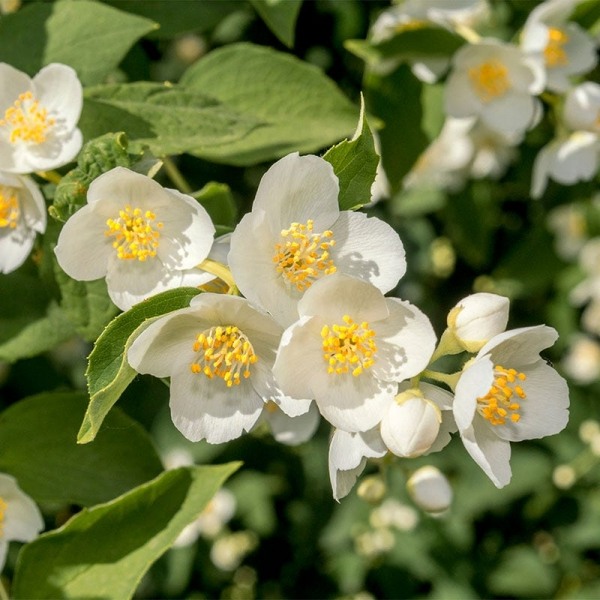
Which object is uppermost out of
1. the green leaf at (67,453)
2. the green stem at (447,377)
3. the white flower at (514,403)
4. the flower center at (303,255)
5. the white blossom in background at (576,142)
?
the flower center at (303,255)

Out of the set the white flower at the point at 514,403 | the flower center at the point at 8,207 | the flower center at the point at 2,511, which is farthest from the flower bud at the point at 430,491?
the flower center at the point at 8,207

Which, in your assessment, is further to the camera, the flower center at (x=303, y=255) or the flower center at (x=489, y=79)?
the flower center at (x=489, y=79)

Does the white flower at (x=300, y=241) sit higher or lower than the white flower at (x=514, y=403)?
higher

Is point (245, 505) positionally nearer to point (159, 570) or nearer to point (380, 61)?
point (159, 570)

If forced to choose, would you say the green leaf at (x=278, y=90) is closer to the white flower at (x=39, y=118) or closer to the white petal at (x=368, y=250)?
the white flower at (x=39, y=118)

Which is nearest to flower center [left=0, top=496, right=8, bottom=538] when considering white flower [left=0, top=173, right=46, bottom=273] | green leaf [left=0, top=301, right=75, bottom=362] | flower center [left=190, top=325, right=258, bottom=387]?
green leaf [left=0, top=301, right=75, bottom=362]

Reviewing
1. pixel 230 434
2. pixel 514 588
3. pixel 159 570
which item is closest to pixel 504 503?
pixel 514 588
